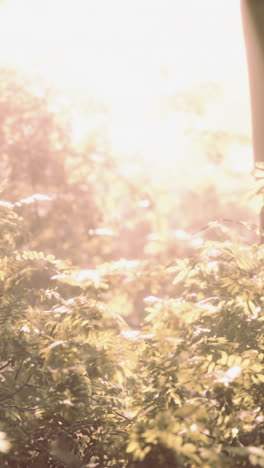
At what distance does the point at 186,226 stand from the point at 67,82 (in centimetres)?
603

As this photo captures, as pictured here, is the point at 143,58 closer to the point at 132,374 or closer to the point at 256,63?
the point at 256,63

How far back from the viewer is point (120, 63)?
1416 centimetres

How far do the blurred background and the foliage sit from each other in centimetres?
658

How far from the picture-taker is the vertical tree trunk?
6391 millimetres

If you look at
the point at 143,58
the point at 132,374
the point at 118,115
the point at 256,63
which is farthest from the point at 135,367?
the point at 143,58

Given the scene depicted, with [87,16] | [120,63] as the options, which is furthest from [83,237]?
[87,16]

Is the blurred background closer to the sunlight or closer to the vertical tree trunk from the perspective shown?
the sunlight

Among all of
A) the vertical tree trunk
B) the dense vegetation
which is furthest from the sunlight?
the dense vegetation

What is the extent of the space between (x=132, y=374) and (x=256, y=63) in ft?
14.6

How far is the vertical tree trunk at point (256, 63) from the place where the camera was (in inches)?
252

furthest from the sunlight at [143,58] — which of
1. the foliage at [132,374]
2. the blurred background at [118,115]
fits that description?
the foliage at [132,374]

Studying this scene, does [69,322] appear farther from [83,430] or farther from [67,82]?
[67,82]

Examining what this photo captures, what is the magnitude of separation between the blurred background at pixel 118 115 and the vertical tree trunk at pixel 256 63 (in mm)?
4581

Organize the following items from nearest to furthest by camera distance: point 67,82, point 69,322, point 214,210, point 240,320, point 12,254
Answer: point 69,322
point 240,320
point 12,254
point 67,82
point 214,210
